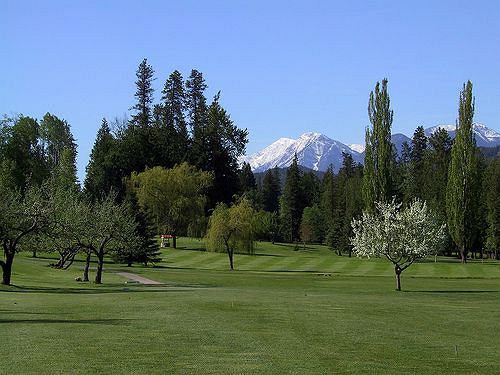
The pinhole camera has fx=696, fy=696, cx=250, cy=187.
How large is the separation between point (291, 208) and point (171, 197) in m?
57.2

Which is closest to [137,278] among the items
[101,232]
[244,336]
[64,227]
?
[101,232]

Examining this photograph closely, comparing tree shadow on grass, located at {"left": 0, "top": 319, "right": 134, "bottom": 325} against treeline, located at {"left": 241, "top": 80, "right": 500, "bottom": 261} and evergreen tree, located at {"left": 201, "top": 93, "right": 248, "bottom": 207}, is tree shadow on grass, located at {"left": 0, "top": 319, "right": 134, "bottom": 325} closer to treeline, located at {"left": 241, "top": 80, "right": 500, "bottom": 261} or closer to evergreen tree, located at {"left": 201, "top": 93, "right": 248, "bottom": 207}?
treeline, located at {"left": 241, "top": 80, "right": 500, "bottom": 261}

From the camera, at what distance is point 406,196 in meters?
118

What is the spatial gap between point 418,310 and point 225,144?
8997cm

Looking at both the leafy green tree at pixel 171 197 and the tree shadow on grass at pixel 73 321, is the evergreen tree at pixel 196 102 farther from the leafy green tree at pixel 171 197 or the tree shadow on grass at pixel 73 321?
the tree shadow on grass at pixel 73 321

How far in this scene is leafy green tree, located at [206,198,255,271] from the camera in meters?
72.6

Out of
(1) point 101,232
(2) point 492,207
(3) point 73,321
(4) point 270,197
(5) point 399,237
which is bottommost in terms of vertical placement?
(3) point 73,321

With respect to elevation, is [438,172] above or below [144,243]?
above

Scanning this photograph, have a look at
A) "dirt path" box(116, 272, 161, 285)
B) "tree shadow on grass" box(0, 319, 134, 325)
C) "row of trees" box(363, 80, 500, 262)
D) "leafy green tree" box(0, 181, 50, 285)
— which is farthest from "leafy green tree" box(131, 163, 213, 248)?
"tree shadow on grass" box(0, 319, 134, 325)

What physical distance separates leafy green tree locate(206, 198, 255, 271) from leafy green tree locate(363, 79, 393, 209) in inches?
853

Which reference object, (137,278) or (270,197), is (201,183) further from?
(270,197)

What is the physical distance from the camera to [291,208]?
480ft

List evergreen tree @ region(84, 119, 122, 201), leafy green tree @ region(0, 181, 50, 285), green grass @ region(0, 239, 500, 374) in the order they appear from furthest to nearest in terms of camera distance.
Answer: evergreen tree @ region(84, 119, 122, 201) < leafy green tree @ region(0, 181, 50, 285) < green grass @ region(0, 239, 500, 374)

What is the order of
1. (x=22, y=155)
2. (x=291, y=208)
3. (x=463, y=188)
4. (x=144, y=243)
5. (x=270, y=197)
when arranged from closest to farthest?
(x=144, y=243)
(x=463, y=188)
(x=22, y=155)
(x=291, y=208)
(x=270, y=197)
